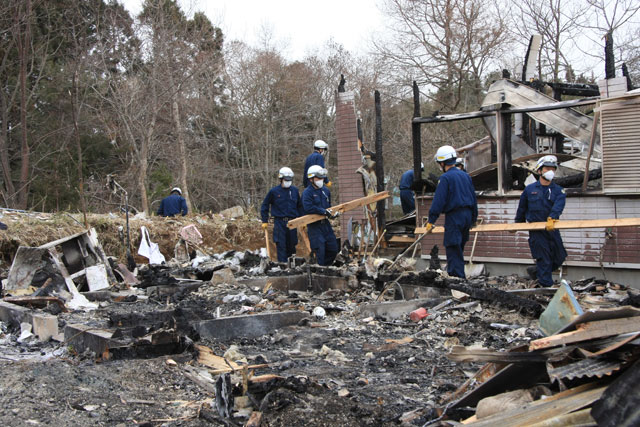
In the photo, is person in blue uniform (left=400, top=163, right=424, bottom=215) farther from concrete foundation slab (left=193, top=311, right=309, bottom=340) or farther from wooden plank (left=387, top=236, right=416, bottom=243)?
concrete foundation slab (left=193, top=311, right=309, bottom=340)

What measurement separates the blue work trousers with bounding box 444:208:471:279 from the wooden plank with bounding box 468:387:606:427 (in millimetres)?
5695

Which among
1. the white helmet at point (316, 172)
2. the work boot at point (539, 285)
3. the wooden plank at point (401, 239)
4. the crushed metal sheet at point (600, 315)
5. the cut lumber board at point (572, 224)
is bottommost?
the work boot at point (539, 285)

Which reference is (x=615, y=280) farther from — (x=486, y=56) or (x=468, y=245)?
(x=486, y=56)

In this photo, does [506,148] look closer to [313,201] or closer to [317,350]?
[313,201]

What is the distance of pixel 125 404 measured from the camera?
4371mm

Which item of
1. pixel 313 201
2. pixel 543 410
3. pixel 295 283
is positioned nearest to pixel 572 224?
pixel 295 283

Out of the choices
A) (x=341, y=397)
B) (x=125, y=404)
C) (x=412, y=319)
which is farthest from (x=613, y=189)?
(x=125, y=404)

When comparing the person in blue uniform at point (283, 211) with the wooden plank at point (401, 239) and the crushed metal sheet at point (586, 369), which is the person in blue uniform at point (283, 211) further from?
the crushed metal sheet at point (586, 369)

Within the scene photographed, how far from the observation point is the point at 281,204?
1211 cm

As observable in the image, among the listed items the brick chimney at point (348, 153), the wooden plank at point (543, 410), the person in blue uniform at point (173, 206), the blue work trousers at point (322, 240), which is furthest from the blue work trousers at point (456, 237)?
the person in blue uniform at point (173, 206)

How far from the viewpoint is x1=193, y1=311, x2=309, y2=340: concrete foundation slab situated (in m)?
6.48

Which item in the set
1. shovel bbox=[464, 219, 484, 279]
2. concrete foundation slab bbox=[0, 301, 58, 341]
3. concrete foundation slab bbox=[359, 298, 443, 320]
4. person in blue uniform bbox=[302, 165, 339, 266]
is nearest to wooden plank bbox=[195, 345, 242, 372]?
concrete foundation slab bbox=[0, 301, 58, 341]

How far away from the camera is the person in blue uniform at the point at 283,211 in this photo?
39.5 ft

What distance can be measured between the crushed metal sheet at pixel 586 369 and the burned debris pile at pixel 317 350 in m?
0.01
